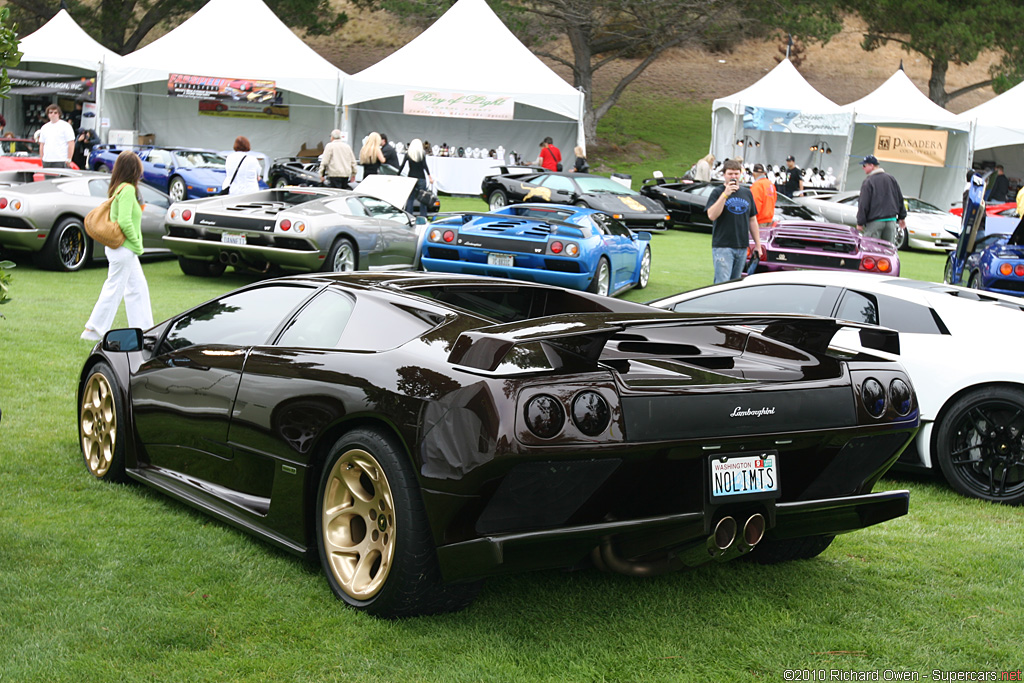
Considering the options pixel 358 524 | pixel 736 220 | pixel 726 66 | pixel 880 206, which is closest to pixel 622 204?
pixel 880 206

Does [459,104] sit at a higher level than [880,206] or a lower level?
higher

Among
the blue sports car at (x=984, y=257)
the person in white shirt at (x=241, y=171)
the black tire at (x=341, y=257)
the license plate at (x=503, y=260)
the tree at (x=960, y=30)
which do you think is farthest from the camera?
the tree at (x=960, y=30)

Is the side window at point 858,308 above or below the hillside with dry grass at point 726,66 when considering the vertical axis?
below

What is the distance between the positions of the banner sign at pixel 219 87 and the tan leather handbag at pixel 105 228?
18740 mm

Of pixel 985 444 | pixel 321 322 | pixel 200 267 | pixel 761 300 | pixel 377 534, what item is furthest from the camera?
pixel 200 267

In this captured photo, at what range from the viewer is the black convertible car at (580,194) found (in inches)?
867

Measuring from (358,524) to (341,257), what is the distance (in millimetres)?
9244

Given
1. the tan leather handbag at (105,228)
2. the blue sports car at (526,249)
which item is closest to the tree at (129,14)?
the blue sports car at (526,249)

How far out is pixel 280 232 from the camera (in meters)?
12.2

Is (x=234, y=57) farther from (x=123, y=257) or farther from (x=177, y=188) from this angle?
(x=123, y=257)

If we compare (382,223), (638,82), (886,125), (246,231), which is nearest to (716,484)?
(246,231)

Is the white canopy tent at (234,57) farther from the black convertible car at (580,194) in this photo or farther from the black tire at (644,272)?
the black tire at (644,272)

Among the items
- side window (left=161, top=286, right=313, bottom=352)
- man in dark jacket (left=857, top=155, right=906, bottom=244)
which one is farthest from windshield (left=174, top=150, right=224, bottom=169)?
side window (left=161, top=286, right=313, bottom=352)

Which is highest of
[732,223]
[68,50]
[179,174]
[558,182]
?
[68,50]
